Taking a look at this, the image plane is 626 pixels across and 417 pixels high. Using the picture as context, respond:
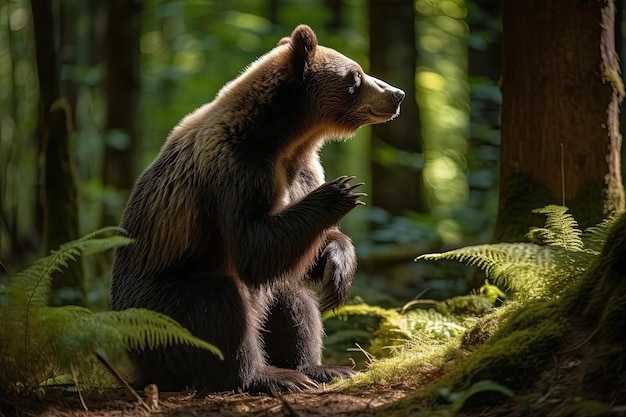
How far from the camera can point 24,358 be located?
438cm

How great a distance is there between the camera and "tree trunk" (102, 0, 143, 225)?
1415 centimetres

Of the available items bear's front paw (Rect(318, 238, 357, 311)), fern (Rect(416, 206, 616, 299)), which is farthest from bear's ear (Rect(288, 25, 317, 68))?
fern (Rect(416, 206, 616, 299))

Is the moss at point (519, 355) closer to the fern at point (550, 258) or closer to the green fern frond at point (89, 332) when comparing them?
the fern at point (550, 258)

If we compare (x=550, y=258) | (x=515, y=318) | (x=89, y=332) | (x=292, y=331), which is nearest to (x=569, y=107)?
(x=550, y=258)

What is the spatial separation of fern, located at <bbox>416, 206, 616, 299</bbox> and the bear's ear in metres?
2.36

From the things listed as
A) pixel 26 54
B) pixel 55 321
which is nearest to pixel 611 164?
pixel 55 321

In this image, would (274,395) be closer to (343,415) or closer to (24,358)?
(343,415)

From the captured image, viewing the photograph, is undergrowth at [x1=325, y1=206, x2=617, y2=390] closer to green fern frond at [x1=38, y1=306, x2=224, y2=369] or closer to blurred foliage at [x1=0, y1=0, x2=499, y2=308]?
green fern frond at [x1=38, y1=306, x2=224, y2=369]

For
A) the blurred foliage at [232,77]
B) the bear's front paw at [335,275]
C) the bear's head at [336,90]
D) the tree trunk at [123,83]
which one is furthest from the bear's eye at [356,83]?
the tree trunk at [123,83]

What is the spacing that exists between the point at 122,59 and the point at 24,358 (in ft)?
35.2

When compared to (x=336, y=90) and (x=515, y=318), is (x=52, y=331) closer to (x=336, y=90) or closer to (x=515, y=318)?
(x=515, y=318)

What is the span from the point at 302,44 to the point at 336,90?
529 millimetres

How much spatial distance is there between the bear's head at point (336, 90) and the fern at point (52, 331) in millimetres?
2652

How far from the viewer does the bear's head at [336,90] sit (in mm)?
6469
